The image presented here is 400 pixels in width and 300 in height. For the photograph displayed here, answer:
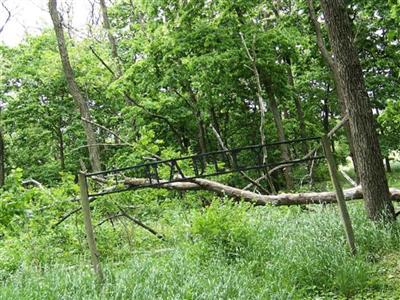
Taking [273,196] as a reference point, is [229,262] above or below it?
below

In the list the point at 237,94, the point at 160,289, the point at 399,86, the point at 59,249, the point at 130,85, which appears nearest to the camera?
the point at 160,289

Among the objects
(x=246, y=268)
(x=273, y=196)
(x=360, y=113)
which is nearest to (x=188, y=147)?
(x=273, y=196)

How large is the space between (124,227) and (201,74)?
5.54 metres

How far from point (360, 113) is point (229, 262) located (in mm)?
2556

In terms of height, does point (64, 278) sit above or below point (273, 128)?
below

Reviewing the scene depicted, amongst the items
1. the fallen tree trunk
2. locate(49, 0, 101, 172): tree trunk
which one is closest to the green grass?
the fallen tree trunk

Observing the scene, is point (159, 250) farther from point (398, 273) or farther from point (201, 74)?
point (201, 74)

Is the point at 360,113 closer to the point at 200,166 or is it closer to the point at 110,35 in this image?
the point at 200,166

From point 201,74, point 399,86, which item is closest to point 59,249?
point 201,74

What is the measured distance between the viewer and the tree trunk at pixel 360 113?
5.32 meters

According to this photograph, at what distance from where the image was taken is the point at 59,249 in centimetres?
660

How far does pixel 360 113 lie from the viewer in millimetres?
5359

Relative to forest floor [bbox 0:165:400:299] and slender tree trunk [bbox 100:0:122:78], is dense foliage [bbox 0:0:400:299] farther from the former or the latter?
slender tree trunk [bbox 100:0:122:78]

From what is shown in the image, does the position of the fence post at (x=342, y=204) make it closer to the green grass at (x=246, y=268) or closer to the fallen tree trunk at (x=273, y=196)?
the green grass at (x=246, y=268)
